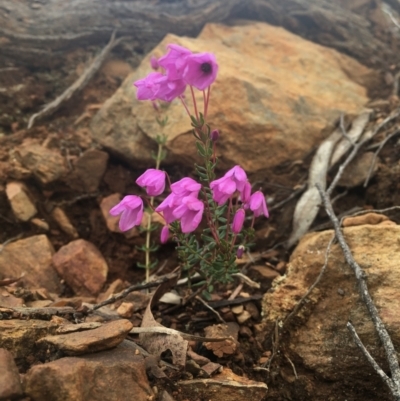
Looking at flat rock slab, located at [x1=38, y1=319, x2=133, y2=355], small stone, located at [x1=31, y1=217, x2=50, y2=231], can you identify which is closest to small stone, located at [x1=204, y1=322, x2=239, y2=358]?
flat rock slab, located at [x1=38, y1=319, x2=133, y2=355]

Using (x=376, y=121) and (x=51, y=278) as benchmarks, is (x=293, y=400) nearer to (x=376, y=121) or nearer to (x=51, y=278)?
(x=51, y=278)

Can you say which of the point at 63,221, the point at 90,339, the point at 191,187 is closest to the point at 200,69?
the point at 191,187

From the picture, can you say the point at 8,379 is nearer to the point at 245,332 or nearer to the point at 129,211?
the point at 129,211

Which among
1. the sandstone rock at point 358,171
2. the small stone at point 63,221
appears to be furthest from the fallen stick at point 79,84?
the sandstone rock at point 358,171

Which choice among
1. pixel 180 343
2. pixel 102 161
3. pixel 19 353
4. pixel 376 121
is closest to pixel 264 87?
Result: pixel 376 121

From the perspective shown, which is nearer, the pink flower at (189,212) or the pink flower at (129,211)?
the pink flower at (189,212)

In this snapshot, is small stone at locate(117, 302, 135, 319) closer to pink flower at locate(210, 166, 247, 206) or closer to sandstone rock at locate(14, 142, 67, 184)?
pink flower at locate(210, 166, 247, 206)

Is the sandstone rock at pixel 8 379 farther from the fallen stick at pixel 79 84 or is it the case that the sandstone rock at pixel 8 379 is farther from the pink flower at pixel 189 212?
the fallen stick at pixel 79 84
